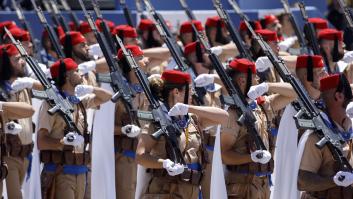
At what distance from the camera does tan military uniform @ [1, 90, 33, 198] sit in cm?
1196

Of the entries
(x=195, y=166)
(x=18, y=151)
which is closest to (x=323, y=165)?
(x=195, y=166)

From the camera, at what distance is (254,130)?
1027 centimetres

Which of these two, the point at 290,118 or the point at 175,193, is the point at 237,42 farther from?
the point at 175,193

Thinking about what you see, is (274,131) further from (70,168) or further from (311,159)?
(311,159)

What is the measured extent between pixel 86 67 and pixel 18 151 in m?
1.10

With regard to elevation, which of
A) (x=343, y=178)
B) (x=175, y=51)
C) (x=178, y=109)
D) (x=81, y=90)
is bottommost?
(x=343, y=178)

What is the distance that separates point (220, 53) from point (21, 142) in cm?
303

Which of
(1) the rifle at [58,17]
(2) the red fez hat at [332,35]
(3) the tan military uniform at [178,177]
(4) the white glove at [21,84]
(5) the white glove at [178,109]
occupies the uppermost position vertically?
(1) the rifle at [58,17]

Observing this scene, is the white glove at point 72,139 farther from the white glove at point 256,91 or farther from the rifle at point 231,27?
the rifle at point 231,27

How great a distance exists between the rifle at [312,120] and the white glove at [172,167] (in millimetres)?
988

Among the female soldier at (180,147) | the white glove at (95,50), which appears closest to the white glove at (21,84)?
the female soldier at (180,147)

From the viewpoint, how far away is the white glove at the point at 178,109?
9.62 metres

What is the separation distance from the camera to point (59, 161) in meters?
11.0

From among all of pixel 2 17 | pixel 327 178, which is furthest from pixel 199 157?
pixel 2 17
